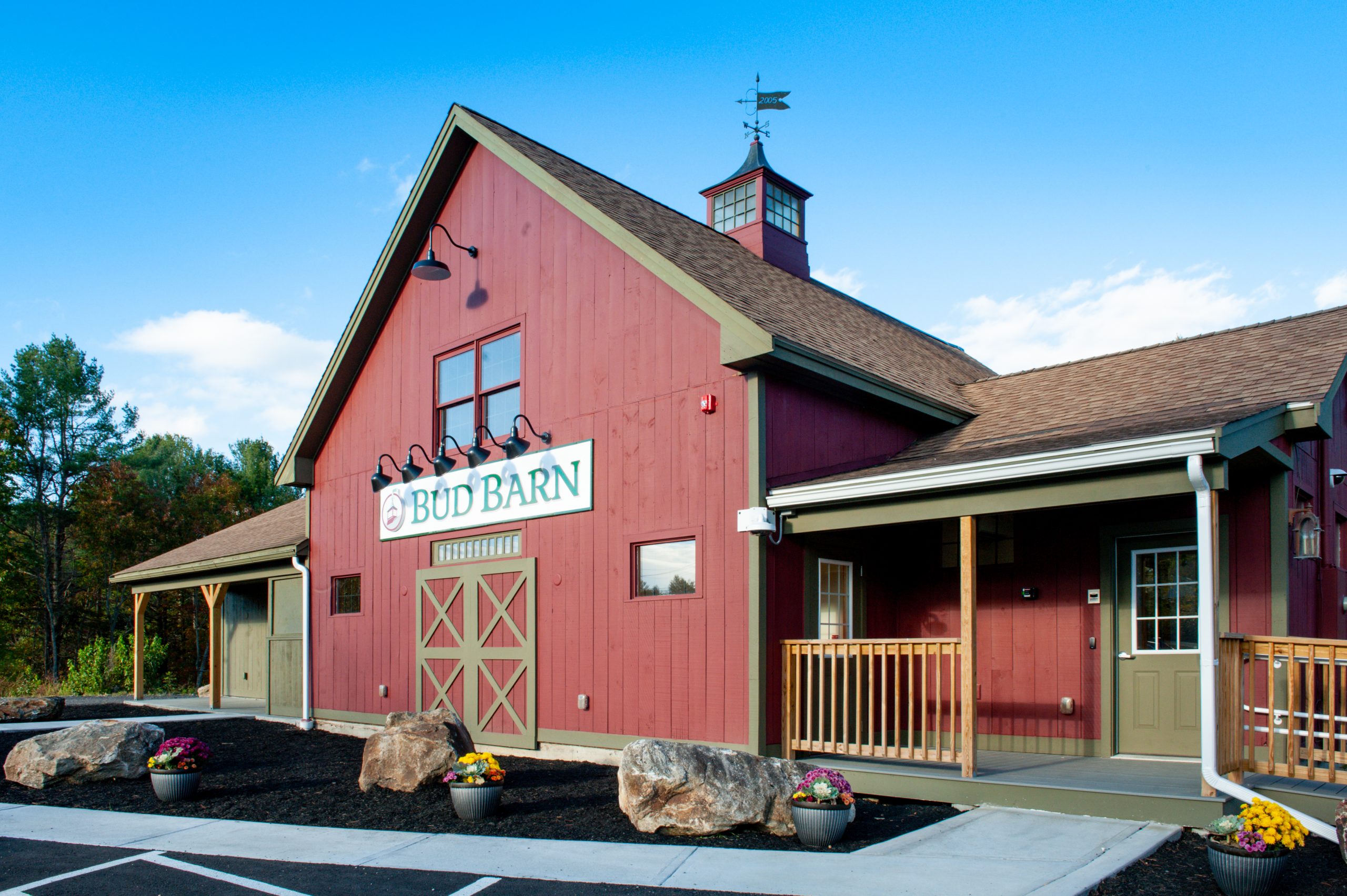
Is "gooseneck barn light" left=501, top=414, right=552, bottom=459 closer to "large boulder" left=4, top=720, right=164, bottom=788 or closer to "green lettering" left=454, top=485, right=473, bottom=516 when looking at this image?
"green lettering" left=454, top=485, right=473, bottom=516

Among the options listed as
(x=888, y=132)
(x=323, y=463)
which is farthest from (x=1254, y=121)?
(x=323, y=463)

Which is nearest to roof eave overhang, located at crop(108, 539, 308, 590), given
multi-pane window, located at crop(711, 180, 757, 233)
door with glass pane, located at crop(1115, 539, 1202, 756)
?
multi-pane window, located at crop(711, 180, 757, 233)

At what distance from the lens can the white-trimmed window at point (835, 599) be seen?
9.54m

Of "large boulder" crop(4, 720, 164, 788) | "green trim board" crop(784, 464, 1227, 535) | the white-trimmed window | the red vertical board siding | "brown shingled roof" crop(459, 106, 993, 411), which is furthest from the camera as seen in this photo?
"brown shingled roof" crop(459, 106, 993, 411)

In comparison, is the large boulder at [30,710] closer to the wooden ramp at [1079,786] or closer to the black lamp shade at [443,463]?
the black lamp shade at [443,463]

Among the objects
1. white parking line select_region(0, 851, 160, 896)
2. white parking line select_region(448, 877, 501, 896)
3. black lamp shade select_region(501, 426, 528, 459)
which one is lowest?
white parking line select_region(0, 851, 160, 896)

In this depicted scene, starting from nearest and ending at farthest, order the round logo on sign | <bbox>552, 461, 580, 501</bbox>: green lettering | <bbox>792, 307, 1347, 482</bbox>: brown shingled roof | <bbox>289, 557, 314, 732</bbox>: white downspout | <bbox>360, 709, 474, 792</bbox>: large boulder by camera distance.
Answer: <bbox>792, 307, 1347, 482</bbox>: brown shingled roof < <bbox>360, 709, 474, 792</bbox>: large boulder < <bbox>552, 461, 580, 501</bbox>: green lettering < the round logo on sign < <bbox>289, 557, 314, 732</bbox>: white downspout

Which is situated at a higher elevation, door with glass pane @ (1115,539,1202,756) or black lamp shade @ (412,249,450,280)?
black lamp shade @ (412,249,450,280)

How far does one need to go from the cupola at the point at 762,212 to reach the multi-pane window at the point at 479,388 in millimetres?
4453

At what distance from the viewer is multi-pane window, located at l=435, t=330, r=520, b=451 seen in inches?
458

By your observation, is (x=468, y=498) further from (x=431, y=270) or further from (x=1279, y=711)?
(x=1279, y=711)

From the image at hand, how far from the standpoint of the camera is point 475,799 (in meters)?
7.36

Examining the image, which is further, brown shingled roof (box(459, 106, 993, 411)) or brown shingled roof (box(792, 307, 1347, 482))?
brown shingled roof (box(459, 106, 993, 411))

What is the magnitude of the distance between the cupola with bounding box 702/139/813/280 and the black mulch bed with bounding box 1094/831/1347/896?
10.1 meters
